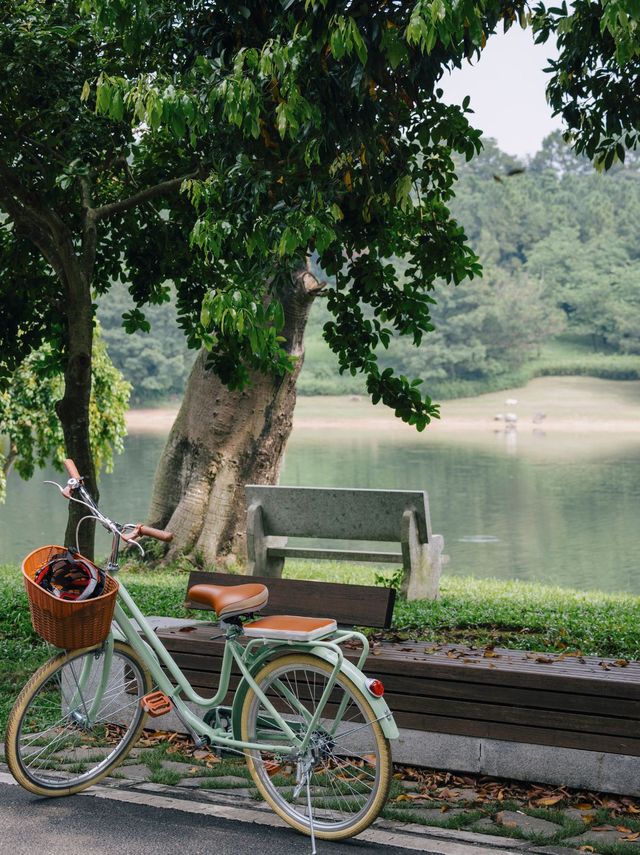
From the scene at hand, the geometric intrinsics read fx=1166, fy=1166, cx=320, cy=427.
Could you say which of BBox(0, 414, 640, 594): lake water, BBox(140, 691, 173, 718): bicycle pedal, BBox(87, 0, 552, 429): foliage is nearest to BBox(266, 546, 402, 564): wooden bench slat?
BBox(87, 0, 552, 429): foliage

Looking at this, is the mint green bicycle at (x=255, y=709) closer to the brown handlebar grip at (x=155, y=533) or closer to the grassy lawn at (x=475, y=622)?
the brown handlebar grip at (x=155, y=533)

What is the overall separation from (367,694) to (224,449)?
8724 millimetres

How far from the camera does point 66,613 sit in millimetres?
4168

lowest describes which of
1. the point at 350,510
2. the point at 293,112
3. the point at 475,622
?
the point at 475,622

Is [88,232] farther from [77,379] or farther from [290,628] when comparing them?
[290,628]

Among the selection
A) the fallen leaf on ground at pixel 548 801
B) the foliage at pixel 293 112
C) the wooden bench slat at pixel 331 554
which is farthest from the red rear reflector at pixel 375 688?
the wooden bench slat at pixel 331 554

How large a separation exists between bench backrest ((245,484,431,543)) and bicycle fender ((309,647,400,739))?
4802 millimetres

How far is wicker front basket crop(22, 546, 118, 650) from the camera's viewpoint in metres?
4.14

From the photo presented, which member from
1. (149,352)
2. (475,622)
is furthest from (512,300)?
(475,622)

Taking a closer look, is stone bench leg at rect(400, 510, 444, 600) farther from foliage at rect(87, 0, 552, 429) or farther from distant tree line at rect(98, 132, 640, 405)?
distant tree line at rect(98, 132, 640, 405)

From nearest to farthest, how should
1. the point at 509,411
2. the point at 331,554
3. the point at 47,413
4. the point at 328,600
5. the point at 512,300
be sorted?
the point at 328,600 < the point at 331,554 < the point at 47,413 < the point at 509,411 < the point at 512,300

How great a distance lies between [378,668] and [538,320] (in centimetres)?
7431

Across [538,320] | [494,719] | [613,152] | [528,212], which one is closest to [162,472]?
[613,152]

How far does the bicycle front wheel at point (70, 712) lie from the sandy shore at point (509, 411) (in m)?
63.4
